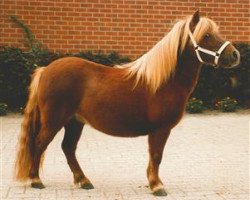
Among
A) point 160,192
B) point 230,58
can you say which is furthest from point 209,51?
point 160,192

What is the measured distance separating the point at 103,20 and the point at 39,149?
287 inches

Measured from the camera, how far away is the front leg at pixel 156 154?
579cm

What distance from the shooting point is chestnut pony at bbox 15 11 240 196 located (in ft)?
18.8

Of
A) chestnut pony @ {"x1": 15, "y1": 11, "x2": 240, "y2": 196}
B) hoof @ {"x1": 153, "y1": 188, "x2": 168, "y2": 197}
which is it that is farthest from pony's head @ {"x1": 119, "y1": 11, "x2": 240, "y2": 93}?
hoof @ {"x1": 153, "y1": 188, "x2": 168, "y2": 197}

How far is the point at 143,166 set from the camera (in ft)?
24.0

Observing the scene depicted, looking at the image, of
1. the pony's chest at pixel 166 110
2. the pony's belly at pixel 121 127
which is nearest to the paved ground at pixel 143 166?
the pony's belly at pixel 121 127

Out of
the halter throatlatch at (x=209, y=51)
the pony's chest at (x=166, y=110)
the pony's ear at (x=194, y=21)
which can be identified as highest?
the pony's ear at (x=194, y=21)

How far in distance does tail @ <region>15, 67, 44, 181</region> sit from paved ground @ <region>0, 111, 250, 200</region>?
0.21 meters

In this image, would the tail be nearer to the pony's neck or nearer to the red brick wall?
the pony's neck

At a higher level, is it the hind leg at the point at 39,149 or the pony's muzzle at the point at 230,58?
the pony's muzzle at the point at 230,58

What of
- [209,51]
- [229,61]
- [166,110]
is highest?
[209,51]

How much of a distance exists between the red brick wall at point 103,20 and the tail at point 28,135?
Answer: 657 cm

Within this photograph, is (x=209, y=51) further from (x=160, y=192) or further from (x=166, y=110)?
(x=160, y=192)

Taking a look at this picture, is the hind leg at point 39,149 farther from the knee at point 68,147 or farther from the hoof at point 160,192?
the hoof at point 160,192
